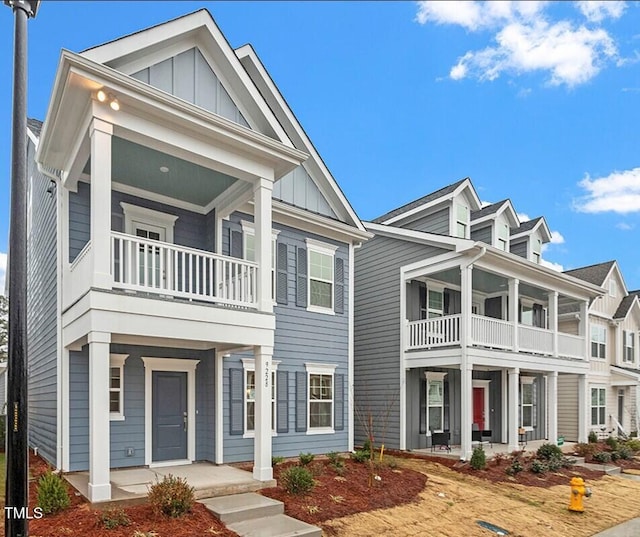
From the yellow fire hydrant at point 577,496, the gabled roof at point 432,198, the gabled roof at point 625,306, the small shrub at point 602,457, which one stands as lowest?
the small shrub at point 602,457

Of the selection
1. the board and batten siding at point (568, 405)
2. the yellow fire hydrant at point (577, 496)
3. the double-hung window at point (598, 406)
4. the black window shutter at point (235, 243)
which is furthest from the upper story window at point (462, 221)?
the double-hung window at point (598, 406)

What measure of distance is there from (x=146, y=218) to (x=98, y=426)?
187 inches

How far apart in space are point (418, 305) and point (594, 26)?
11.7m

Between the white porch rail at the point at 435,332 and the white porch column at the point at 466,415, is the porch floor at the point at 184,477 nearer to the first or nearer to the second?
the white porch column at the point at 466,415

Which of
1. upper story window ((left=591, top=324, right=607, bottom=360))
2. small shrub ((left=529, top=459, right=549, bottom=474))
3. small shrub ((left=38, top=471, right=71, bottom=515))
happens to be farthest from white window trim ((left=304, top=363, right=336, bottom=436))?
upper story window ((left=591, top=324, right=607, bottom=360))

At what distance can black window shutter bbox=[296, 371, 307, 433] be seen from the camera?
1252 centimetres

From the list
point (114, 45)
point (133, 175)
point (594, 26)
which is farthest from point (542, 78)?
point (133, 175)

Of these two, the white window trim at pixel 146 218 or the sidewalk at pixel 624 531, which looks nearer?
the sidewalk at pixel 624 531

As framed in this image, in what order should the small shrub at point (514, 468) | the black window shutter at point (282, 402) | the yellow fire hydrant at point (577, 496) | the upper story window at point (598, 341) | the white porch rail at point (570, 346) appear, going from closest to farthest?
the yellow fire hydrant at point (577, 496) < the black window shutter at point (282, 402) < the small shrub at point (514, 468) < the white porch rail at point (570, 346) < the upper story window at point (598, 341)

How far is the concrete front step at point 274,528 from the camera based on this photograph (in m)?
6.91

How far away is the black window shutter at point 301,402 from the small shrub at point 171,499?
18.0 feet

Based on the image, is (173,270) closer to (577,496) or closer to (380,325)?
(380,325)

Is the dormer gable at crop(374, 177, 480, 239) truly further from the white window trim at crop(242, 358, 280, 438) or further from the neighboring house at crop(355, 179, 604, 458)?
the white window trim at crop(242, 358, 280, 438)

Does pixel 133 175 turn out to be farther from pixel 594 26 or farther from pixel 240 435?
pixel 594 26
